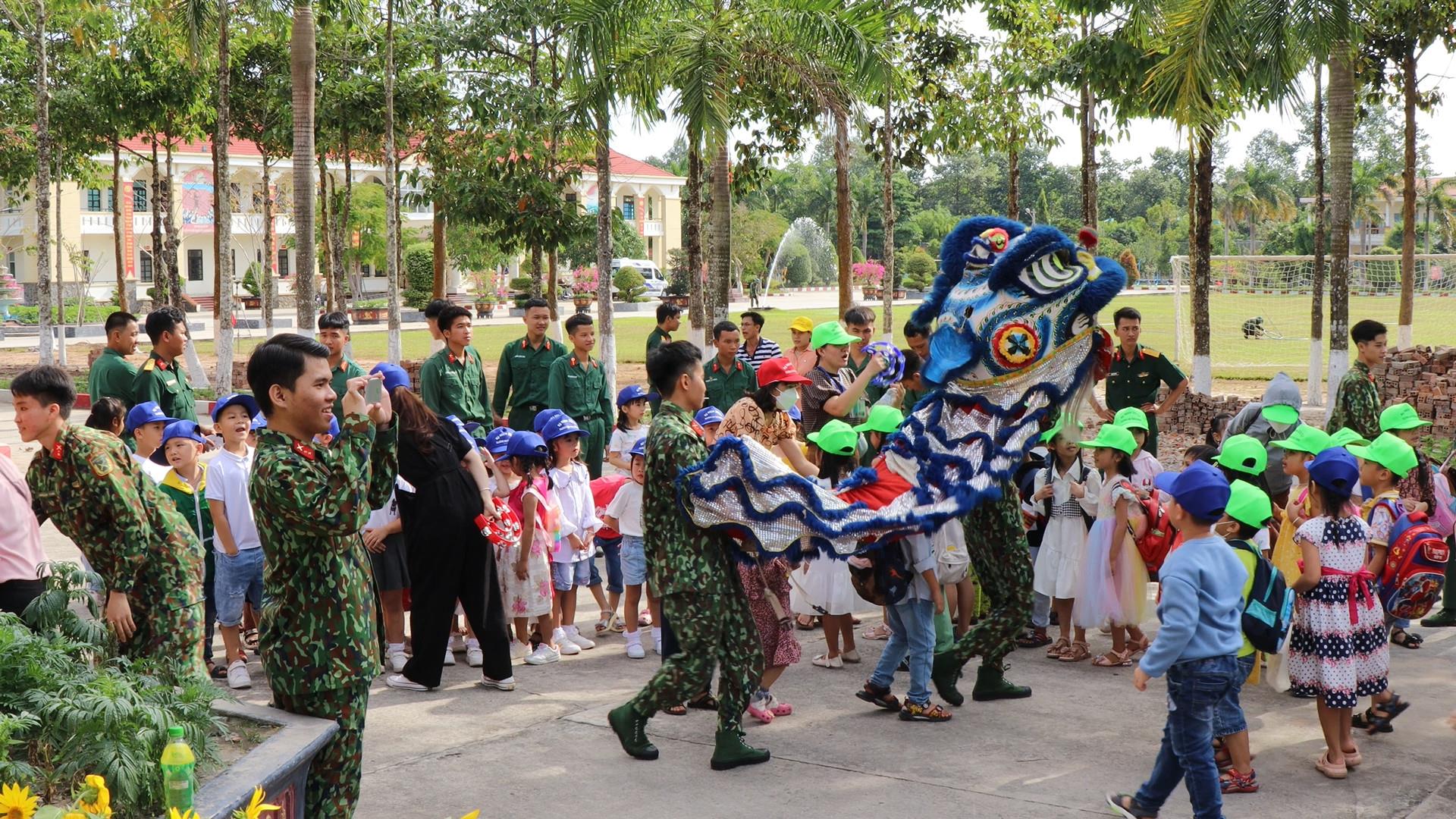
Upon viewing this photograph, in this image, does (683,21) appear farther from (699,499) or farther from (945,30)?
(699,499)

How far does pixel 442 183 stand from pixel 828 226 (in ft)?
208

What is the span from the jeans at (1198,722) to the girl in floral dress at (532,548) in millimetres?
3563

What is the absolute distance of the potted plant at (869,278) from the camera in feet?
189

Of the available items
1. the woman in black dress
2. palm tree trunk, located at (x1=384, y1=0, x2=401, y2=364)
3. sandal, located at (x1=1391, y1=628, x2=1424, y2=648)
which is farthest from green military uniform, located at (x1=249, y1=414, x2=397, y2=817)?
palm tree trunk, located at (x1=384, y1=0, x2=401, y2=364)

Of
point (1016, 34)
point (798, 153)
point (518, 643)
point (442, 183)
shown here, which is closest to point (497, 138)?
point (442, 183)

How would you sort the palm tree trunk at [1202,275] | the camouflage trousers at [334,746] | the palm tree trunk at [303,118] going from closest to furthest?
the camouflage trousers at [334,746] < the palm tree trunk at [303,118] < the palm tree trunk at [1202,275]

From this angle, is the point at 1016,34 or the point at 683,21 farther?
the point at 1016,34

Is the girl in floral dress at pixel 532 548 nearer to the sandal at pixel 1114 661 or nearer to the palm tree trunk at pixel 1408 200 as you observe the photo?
the sandal at pixel 1114 661

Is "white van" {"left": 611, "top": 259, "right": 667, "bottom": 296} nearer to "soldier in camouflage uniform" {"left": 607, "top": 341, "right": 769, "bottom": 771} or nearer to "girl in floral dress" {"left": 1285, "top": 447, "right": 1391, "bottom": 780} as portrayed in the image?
"soldier in camouflage uniform" {"left": 607, "top": 341, "right": 769, "bottom": 771}

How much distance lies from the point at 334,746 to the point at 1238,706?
3467 mm

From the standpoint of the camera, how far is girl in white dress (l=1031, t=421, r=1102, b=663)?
7.14 m

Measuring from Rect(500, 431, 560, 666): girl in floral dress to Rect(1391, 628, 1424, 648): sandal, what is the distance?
4812 millimetres

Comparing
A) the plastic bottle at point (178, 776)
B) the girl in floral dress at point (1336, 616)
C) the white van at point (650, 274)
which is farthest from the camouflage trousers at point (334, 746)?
the white van at point (650, 274)

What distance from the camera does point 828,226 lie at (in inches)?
3233
